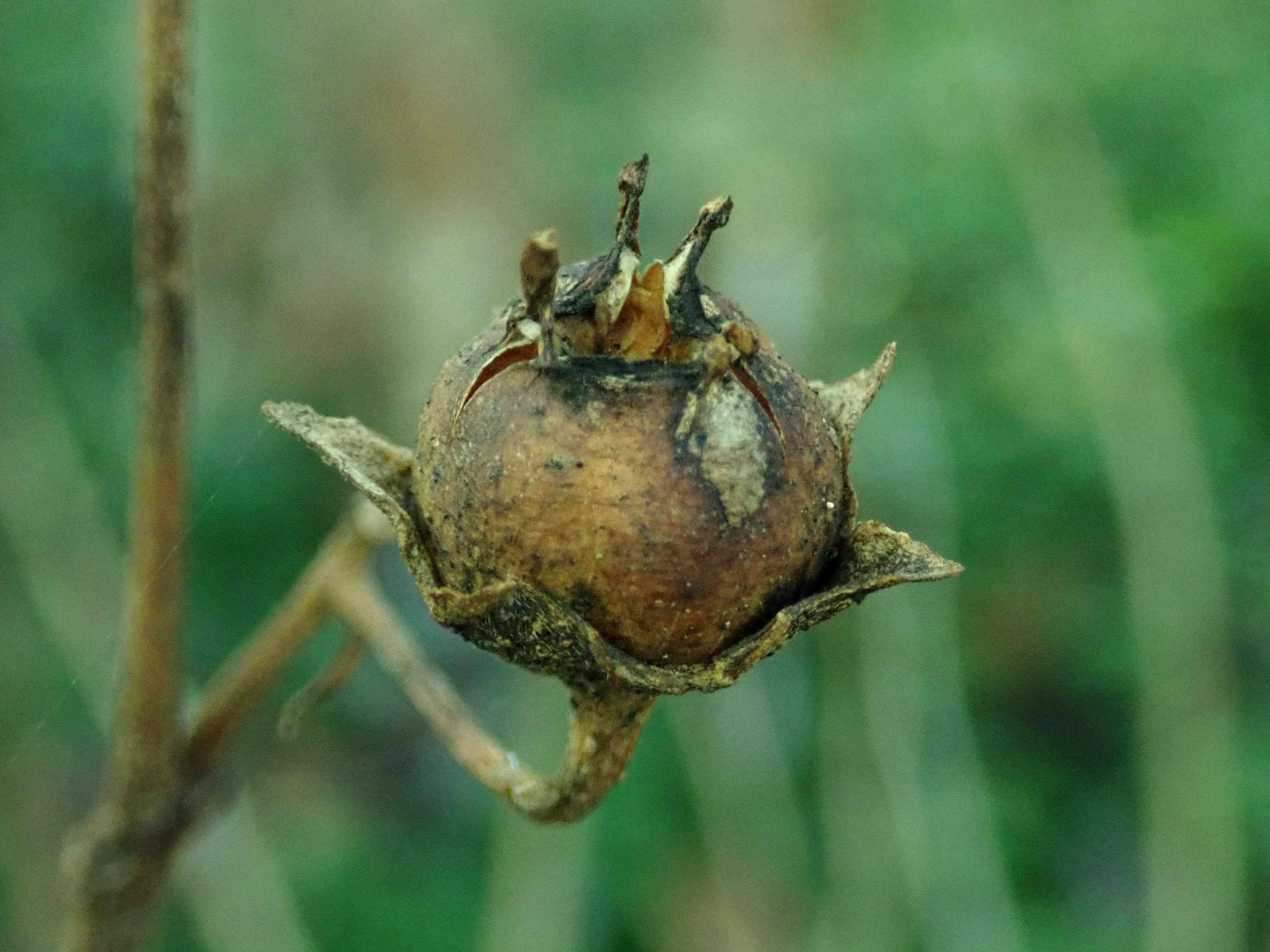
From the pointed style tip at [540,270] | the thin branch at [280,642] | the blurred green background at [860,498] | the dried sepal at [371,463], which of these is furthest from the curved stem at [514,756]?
the blurred green background at [860,498]

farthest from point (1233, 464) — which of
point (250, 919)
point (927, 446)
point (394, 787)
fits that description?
point (250, 919)

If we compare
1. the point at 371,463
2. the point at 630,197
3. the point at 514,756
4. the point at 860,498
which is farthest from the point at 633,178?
the point at 860,498

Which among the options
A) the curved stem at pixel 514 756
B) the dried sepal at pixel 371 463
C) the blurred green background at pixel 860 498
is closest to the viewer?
the dried sepal at pixel 371 463

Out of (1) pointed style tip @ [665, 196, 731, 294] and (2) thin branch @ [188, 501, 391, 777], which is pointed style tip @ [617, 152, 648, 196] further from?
(2) thin branch @ [188, 501, 391, 777]

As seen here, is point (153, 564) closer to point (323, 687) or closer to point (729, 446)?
point (323, 687)

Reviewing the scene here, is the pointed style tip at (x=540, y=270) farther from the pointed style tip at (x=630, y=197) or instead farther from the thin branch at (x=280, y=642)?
the thin branch at (x=280, y=642)

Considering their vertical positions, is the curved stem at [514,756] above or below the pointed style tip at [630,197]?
below

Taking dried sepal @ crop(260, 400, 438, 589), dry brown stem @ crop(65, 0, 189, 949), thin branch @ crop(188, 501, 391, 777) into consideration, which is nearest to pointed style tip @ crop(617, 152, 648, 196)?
dried sepal @ crop(260, 400, 438, 589)
